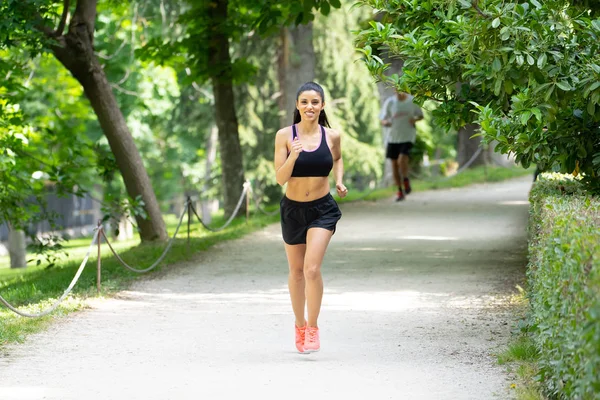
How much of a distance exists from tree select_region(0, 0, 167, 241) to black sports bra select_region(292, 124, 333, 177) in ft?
19.6

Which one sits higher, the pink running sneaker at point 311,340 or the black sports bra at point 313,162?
the black sports bra at point 313,162

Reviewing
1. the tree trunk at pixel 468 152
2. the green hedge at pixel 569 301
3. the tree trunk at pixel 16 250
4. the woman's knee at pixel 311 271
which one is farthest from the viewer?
the tree trunk at pixel 468 152

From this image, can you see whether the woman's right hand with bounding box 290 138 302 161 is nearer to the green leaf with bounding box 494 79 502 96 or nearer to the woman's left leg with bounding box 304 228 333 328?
the woman's left leg with bounding box 304 228 333 328

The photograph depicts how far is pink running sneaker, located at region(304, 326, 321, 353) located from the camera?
25.5ft

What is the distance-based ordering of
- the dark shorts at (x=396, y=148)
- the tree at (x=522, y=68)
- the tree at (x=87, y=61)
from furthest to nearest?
the dark shorts at (x=396, y=148), the tree at (x=87, y=61), the tree at (x=522, y=68)

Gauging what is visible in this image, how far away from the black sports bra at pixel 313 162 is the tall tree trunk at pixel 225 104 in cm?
1061

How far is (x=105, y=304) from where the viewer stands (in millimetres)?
10516

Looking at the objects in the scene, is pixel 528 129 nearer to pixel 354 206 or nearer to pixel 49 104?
pixel 354 206

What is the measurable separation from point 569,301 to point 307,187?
119 inches

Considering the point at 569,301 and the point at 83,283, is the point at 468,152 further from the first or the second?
the point at 569,301

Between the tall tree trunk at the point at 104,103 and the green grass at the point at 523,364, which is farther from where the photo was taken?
the tall tree trunk at the point at 104,103

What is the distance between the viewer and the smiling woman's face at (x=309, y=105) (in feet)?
25.2

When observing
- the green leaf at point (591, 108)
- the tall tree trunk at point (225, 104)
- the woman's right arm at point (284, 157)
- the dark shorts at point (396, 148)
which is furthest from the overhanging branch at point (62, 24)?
the green leaf at point (591, 108)

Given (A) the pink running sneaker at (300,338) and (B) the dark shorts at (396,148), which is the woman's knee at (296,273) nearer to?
(A) the pink running sneaker at (300,338)
